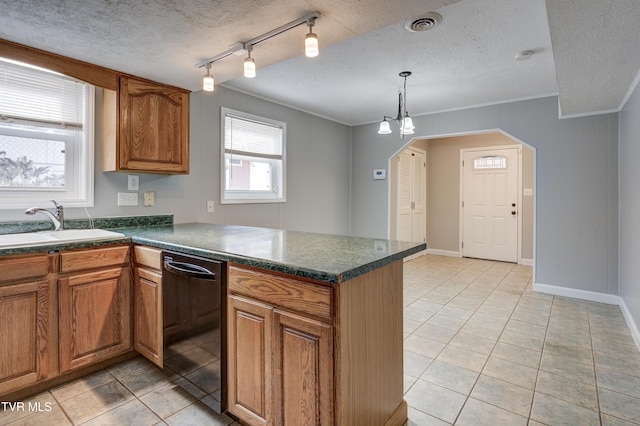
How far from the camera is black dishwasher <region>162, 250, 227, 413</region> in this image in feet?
5.36

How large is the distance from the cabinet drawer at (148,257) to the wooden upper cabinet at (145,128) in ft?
2.27

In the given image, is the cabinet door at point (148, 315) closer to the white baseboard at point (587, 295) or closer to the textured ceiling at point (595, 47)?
the textured ceiling at point (595, 47)

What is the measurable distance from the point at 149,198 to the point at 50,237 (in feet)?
2.80

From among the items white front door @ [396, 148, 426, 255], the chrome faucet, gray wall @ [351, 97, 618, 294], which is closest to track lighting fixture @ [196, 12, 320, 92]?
the chrome faucet

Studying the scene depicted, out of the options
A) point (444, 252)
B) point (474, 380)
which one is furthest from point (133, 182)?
point (444, 252)

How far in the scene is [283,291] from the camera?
1.36m

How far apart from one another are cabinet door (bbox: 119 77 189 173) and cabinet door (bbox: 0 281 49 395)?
39.7 inches

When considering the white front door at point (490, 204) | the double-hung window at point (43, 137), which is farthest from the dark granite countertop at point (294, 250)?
the white front door at point (490, 204)

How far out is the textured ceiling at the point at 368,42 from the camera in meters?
1.63

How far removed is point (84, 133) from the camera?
255 centimetres

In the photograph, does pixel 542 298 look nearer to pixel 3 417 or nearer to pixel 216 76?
pixel 216 76

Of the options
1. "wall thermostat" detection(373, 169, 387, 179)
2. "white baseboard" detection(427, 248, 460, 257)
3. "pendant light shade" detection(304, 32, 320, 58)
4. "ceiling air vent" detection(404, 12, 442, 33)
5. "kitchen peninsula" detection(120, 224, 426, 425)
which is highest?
"ceiling air vent" detection(404, 12, 442, 33)

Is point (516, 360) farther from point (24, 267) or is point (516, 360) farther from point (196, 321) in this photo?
point (24, 267)

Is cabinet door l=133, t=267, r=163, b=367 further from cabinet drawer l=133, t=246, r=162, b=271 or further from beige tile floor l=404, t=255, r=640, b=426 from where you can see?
beige tile floor l=404, t=255, r=640, b=426
